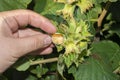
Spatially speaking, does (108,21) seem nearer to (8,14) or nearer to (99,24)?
(99,24)

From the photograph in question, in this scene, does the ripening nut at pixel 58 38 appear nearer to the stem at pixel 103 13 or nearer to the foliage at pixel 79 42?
the foliage at pixel 79 42

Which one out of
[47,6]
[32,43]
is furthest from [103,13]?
[32,43]

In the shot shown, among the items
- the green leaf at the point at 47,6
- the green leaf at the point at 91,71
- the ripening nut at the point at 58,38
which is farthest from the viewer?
the green leaf at the point at 47,6

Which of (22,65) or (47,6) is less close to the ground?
(47,6)

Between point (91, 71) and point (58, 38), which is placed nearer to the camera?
point (58, 38)

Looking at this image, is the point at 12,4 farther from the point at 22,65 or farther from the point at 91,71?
the point at 91,71

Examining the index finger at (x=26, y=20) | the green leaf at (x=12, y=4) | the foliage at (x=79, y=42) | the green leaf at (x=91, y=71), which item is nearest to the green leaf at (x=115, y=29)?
the foliage at (x=79, y=42)

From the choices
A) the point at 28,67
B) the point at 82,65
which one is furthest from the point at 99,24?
the point at 28,67
